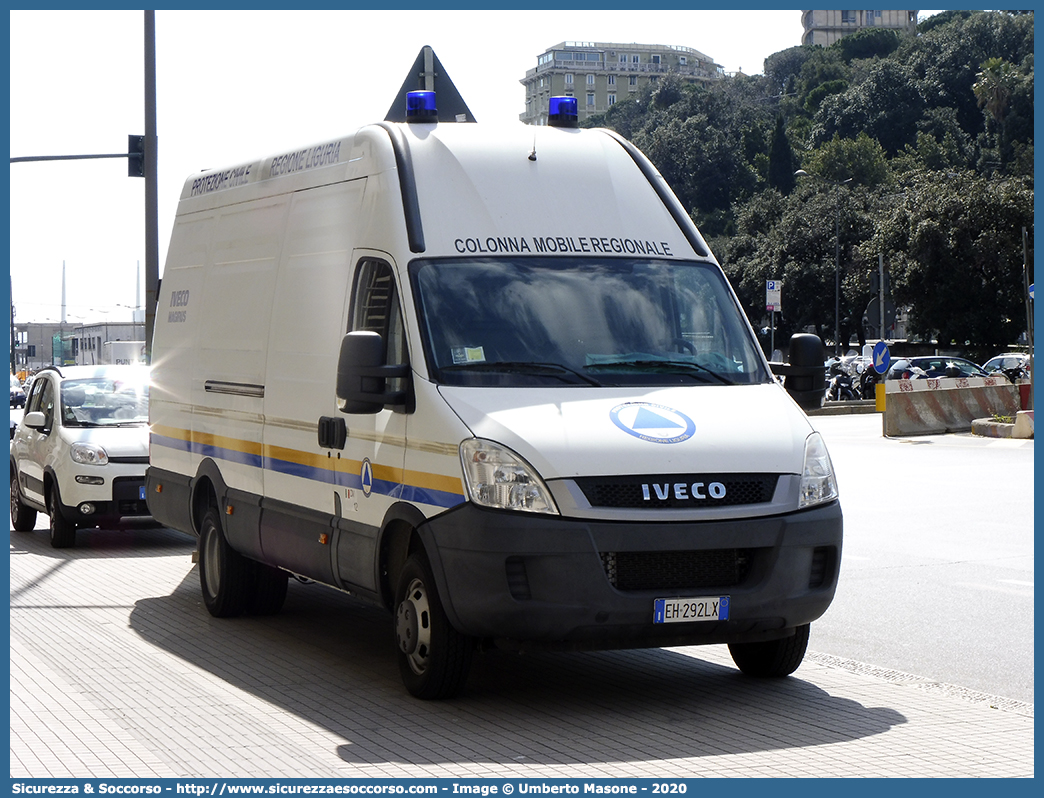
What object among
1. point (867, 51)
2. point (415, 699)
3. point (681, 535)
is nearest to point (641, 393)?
point (681, 535)

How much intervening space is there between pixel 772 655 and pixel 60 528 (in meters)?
8.34

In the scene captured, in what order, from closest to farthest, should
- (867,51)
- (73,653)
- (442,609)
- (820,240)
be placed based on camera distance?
(442,609) < (73,653) < (820,240) < (867,51)

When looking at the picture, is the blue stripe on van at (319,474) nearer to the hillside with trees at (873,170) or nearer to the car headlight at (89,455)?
the car headlight at (89,455)

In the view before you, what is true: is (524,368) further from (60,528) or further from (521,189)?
(60,528)

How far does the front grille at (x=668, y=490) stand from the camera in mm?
6684

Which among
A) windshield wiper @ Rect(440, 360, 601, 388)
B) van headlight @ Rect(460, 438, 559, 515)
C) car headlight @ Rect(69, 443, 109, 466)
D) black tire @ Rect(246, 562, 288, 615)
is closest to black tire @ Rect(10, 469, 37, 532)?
car headlight @ Rect(69, 443, 109, 466)

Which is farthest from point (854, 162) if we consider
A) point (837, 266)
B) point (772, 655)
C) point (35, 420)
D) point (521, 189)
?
point (772, 655)

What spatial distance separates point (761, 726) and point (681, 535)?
0.91 m

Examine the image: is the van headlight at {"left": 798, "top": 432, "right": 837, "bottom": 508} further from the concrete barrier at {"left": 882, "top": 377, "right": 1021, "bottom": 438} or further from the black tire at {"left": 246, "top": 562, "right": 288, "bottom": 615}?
the concrete barrier at {"left": 882, "top": 377, "right": 1021, "bottom": 438}

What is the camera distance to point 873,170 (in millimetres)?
103812

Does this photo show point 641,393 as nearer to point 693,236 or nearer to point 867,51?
point 693,236

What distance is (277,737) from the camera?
6.49 meters

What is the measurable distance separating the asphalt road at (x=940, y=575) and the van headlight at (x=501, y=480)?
264cm

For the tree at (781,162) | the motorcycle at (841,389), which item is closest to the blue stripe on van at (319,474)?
the motorcycle at (841,389)
